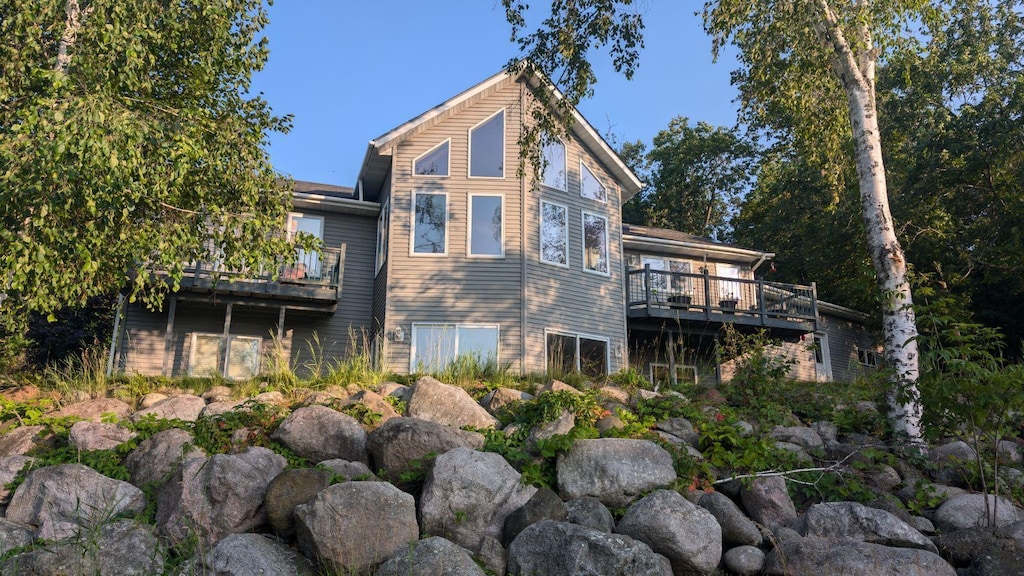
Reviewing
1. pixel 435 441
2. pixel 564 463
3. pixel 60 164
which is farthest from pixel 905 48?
pixel 60 164

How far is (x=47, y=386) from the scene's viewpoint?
1040 centimetres

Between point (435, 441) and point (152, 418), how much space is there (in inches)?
138

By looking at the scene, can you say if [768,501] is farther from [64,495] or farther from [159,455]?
[64,495]

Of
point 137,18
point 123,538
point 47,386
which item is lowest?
point 123,538

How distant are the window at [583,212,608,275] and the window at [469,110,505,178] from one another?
2.40 m

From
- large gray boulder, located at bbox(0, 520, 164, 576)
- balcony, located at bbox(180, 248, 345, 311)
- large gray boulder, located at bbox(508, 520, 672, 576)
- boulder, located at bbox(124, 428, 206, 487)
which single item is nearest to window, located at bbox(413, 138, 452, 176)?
balcony, located at bbox(180, 248, 345, 311)

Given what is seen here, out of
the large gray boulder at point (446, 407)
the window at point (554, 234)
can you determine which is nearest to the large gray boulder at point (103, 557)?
the large gray boulder at point (446, 407)

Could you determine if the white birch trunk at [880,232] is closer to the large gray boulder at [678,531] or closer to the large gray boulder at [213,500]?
the large gray boulder at [678,531]

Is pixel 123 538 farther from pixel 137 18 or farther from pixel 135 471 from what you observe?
pixel 137 18

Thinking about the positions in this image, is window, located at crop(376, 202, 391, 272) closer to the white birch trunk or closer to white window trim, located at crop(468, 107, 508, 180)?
white window trim, located at crop(468, 107, 508, 180)

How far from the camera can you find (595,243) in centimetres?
1739

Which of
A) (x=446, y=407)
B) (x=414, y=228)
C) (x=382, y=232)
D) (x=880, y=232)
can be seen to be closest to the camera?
(x=446, y=407)

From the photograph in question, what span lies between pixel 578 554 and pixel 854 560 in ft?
6.98

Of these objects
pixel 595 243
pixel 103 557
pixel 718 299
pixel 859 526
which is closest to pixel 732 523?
pixel 859 526
